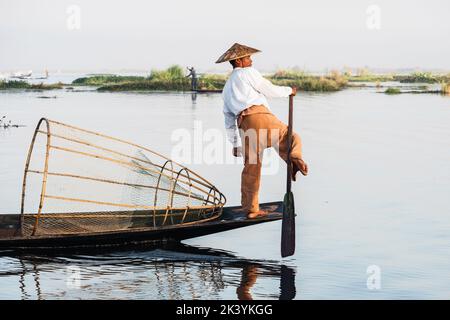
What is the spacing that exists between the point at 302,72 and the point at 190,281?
153 feet

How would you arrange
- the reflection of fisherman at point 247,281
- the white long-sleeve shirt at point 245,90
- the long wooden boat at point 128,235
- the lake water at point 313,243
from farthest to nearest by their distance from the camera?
the long wooden boat at point 128,235, the white long-sleeve shirt at point 245,90, the lake water at point 313,243, the reflection of fisherman at point 247,281

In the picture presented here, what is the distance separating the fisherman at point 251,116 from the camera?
9.06 meters

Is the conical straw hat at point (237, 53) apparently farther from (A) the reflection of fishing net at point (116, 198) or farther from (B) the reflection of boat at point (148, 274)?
(B) the reflection of boat at point (148, 274)

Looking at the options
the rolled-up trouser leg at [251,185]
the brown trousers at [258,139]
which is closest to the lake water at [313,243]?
the rolled-up trouser leg at [251,185]

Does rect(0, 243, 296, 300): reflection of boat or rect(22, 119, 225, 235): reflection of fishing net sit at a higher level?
rect(22, 119, 225, 235): reflection of fishing net

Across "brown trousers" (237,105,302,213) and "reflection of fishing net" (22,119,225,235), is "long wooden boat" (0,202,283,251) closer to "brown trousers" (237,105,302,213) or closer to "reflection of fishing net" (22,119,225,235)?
"reflection of fishing net" (22,119,225,235)

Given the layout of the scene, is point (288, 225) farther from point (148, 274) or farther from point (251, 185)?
point (148, 274)

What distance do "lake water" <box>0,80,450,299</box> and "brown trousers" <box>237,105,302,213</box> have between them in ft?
2.90

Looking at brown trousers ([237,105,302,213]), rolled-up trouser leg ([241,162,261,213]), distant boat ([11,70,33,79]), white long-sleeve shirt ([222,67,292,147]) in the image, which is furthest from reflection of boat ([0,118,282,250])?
distant boat ([11,70,33,79])

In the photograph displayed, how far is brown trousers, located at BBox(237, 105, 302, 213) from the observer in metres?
9.12

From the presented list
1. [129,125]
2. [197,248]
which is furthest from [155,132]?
[197,248]

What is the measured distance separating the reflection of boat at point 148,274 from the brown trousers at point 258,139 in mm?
842

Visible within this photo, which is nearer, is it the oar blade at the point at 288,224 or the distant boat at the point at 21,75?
the oar blade at the point at 288,224

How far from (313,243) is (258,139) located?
5.67 feet
